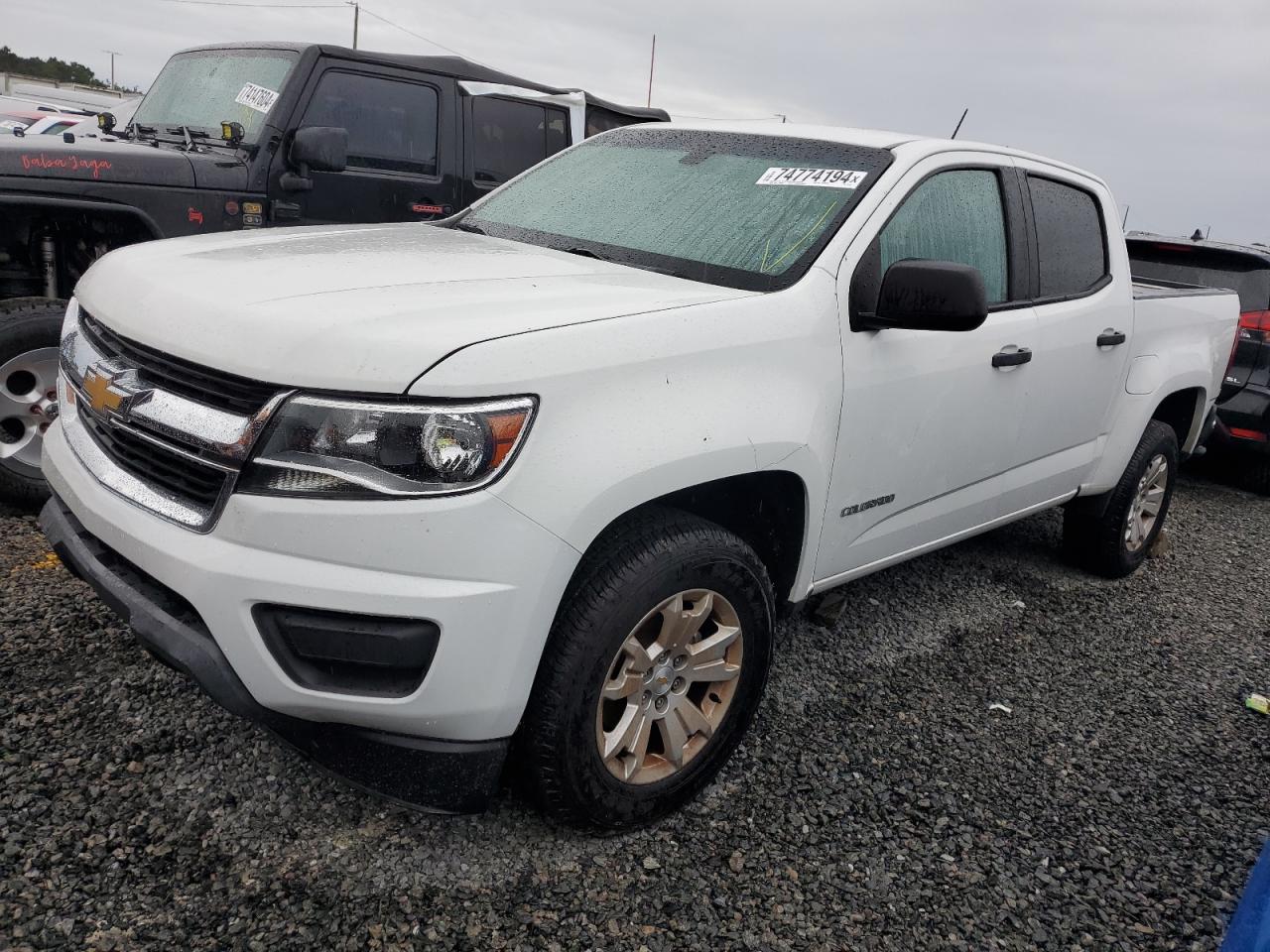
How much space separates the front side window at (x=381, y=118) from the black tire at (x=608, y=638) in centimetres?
381

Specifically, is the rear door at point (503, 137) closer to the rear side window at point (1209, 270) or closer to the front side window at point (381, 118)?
the front side window at point (381, 118)

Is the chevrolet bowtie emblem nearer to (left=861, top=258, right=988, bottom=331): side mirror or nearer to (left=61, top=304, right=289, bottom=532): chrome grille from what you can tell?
(left=61, top=304, right=289, bottom=532): chrome grille

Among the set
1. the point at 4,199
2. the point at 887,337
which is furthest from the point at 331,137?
the point at 887,337

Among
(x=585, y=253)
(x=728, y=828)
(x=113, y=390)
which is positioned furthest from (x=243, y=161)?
(x=728, y=828)

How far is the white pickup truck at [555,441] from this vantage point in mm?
1838

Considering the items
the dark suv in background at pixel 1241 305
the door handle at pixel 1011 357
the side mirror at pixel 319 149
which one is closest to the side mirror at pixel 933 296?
the door handle at pixel 1011 357

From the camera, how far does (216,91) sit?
5168 mm

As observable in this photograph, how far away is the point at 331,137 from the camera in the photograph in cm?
460

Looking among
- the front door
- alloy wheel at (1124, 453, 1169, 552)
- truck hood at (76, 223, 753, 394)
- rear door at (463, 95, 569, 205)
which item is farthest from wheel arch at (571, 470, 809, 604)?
rear door at (463, 95, 569, 205)

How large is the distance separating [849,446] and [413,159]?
377cm

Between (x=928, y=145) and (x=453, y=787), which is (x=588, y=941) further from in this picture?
(x=928, y=145)

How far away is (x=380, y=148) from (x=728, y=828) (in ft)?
13.9

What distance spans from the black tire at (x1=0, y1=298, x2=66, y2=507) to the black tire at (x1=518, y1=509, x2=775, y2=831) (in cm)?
279

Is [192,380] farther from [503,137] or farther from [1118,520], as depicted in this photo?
[503,137]
